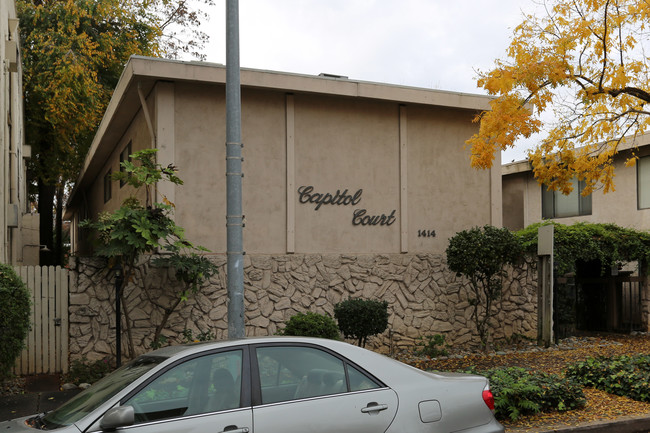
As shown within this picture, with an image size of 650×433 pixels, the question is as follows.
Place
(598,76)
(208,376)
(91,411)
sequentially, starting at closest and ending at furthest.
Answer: (91,411) → (208,376) → (598,76)

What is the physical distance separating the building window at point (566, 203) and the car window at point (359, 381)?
1809cm

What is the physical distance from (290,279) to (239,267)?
493cm

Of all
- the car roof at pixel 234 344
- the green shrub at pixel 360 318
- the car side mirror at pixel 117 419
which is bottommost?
the green shrub at pixel 360 318

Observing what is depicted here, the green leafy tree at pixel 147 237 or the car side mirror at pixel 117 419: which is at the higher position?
the green leafy tree at pixel 147 237

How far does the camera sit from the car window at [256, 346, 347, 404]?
4.66 m

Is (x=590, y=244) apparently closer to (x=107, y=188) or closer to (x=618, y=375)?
(x=618, y=375)

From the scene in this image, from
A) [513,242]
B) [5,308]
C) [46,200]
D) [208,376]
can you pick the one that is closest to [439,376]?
[208,376]

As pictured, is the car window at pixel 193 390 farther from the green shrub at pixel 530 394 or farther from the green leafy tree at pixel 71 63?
the green leafy tree at pixel 71 63

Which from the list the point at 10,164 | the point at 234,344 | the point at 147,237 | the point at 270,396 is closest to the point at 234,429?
the point at 270,396

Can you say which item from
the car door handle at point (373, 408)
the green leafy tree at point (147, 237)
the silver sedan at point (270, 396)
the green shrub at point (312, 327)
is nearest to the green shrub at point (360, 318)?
the green shrub at point (312, 327)

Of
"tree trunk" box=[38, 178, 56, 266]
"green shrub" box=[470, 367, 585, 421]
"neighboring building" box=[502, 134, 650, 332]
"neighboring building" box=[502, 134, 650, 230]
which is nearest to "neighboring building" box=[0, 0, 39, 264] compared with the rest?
"tree trunk" box=[38, 178, 56, 266]

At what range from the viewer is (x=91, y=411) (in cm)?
427

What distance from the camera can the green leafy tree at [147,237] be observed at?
10211 mm

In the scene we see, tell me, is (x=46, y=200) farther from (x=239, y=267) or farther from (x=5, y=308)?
(x=239, y=267)
